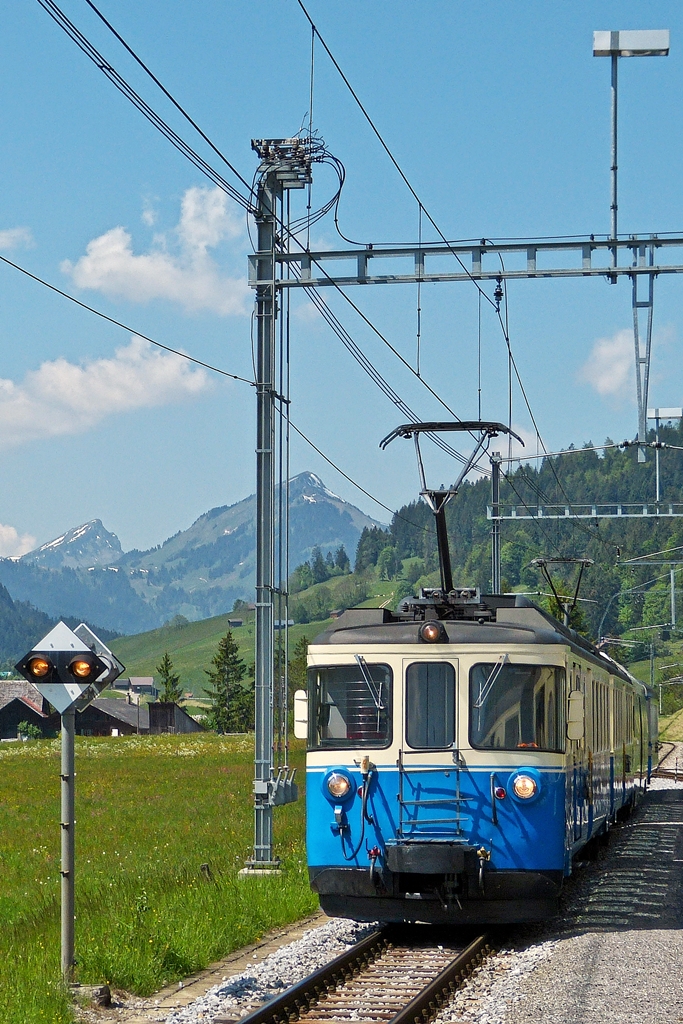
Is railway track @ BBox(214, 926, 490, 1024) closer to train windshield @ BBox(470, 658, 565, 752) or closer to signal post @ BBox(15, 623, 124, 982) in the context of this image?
signal post @ BBox(15, 623, 124, 982)

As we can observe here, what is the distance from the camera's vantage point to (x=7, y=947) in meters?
12.1

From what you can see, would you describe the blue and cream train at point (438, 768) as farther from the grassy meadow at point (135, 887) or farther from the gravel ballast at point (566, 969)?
the grassy meadow at point (135, 887)

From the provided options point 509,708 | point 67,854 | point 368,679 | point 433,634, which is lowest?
point 67,854

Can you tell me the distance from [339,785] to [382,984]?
2287 millimetres

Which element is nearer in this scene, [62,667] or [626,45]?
[62,667]

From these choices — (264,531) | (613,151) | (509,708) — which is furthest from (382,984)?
(613,151)

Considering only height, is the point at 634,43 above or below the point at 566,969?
above

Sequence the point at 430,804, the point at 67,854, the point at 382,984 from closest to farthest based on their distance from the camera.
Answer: the point at 67,854
the point at 382,984
the point at 430,804

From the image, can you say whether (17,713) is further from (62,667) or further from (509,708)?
(62,667)

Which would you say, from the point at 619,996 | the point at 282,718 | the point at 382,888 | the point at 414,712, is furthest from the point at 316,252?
the point at 619,996

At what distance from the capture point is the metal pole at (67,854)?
10164 mm

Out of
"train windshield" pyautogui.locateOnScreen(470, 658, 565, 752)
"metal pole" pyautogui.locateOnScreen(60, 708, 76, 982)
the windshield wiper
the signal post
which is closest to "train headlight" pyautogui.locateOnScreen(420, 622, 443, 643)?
"train windshield" pyautogui.locateOnScreen(470, 658, 565, 752)

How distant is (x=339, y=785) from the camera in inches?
496

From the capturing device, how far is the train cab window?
494 inches
